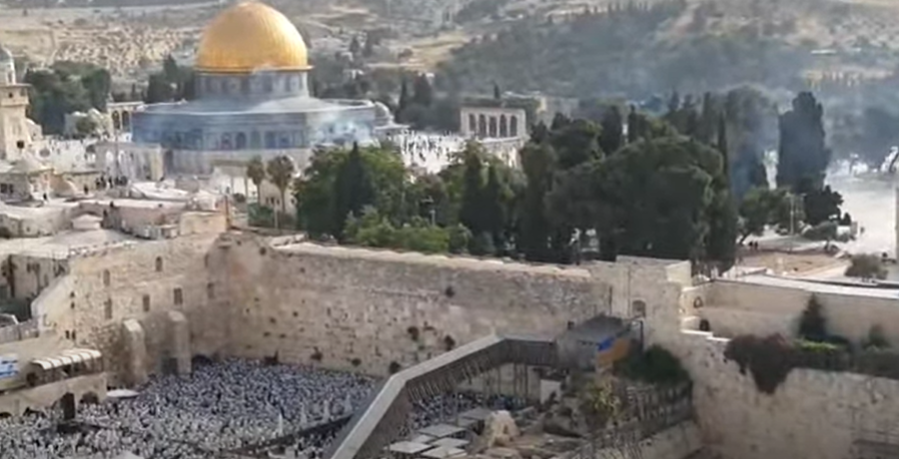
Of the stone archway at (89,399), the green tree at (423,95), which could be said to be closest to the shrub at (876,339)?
the stone archway at (89,399)

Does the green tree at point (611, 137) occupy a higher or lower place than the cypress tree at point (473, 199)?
higher

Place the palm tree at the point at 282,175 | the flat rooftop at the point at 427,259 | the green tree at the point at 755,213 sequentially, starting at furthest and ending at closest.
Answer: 1. the palm tree at the point at 282,175
2. the green tree at the point at 755,213
3. the flat rooftop at the point at 427,259

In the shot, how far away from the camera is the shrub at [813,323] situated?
2061cm

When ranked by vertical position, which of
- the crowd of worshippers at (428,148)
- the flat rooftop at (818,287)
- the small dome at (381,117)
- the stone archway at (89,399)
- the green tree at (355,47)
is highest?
the green tree at (355,47)

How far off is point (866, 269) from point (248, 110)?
18.4 metres

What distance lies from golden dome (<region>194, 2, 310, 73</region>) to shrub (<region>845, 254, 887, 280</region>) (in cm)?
1869

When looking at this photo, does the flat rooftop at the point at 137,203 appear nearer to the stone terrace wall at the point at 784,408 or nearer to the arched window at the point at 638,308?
the arched window at the point at 638,308

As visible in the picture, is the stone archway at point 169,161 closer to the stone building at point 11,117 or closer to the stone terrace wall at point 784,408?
the stone building at point 11,117

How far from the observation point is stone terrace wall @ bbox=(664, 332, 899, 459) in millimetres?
19438

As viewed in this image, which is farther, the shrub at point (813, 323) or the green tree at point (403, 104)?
the green tree at point (403, 104)

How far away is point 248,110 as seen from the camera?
3850cm

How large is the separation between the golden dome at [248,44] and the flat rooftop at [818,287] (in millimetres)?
19516

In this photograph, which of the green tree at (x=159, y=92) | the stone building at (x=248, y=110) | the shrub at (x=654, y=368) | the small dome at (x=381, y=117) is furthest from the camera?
the green tree at (x=159, y=92)

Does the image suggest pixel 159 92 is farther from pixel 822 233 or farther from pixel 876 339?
pixel 876 339
